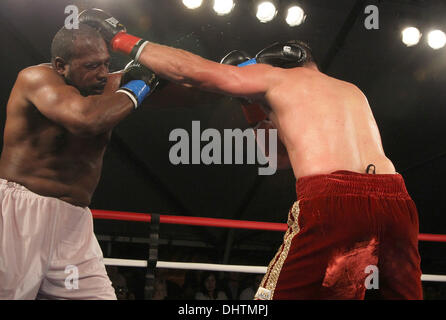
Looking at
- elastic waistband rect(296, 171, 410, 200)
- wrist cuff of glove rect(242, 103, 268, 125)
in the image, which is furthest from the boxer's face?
elastic waistband rect(296, 171, 410, 200)

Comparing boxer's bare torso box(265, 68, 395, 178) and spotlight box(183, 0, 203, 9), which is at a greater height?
spotlight box(183, 0, 203, 9)

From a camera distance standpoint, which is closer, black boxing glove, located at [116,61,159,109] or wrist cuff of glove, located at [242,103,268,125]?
black boxing glove, located at [116,61,159,109]

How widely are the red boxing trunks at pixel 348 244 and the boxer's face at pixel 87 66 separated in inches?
41.6

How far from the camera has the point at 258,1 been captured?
13.0ft

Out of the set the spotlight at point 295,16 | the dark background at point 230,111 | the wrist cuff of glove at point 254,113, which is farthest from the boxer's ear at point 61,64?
the spotlight at point 295,16

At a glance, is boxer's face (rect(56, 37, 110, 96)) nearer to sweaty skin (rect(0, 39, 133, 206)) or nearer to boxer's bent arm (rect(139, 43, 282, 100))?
sweaty skin (rect(0, 39, 133, 206))

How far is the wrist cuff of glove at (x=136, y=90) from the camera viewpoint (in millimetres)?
1783

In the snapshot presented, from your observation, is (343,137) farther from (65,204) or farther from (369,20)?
(369,20)

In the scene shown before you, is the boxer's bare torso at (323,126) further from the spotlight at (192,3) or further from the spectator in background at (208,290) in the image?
the spectator in background at (208,290)

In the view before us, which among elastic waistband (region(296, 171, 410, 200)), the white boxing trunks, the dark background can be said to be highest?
the dark background

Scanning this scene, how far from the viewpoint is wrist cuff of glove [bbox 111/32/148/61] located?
172 cm

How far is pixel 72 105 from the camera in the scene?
1.67 metres

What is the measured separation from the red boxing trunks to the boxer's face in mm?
1056
